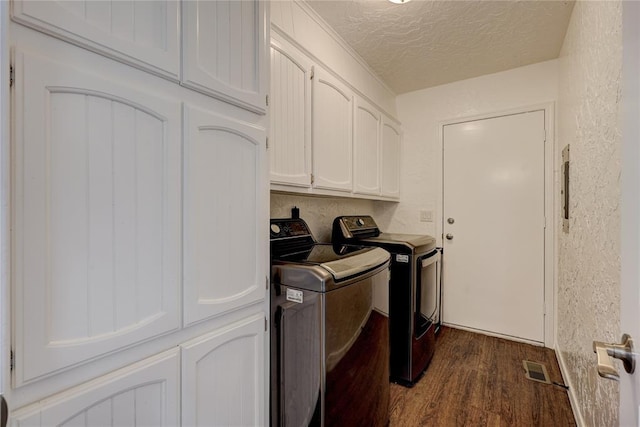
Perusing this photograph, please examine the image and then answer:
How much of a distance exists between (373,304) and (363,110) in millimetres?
1570

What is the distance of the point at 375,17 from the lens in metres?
1.96

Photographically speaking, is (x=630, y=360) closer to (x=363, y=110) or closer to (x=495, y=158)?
(x=363, y=110)

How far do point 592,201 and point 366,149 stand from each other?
57.8 inches

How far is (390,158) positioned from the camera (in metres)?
2.96

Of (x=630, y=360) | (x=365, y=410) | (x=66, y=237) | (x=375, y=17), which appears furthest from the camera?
(x=375, y=17)

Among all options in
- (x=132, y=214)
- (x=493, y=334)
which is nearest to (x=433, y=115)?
(x=493, y=334)

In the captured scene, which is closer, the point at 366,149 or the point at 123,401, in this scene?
the point at 123,401

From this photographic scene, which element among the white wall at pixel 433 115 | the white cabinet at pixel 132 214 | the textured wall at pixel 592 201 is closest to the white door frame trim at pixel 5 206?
the white cabinet at pixel 132 214

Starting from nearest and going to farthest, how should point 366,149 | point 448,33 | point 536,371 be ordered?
point 448,33
point 536,371
point 366,149

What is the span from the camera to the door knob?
56 centimetres

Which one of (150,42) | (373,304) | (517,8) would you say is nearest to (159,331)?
(150,42)

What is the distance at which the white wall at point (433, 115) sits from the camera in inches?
106

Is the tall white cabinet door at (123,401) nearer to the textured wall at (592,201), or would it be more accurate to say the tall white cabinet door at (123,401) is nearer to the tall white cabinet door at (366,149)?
the textured wall at (592,201)

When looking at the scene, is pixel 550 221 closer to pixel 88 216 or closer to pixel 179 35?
pixel 179 35
